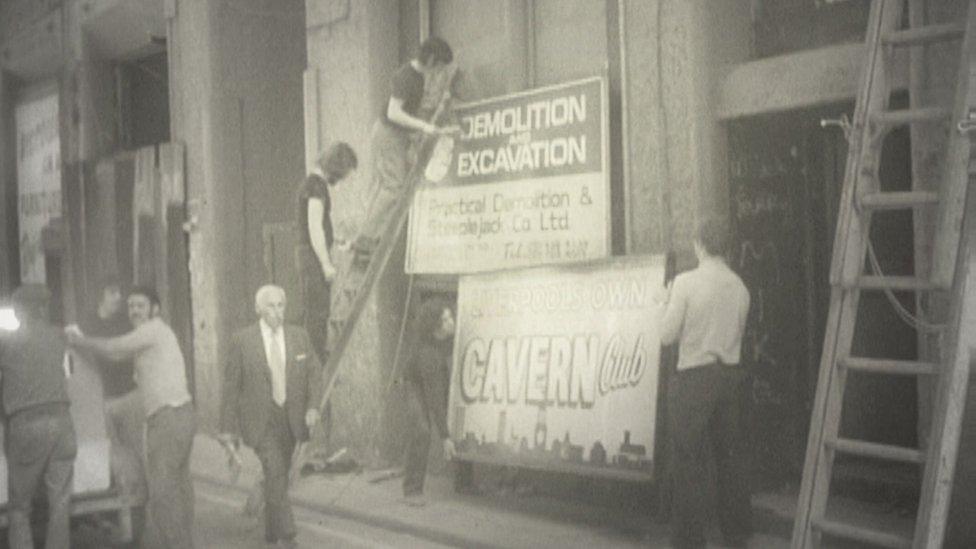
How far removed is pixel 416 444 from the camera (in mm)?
8688

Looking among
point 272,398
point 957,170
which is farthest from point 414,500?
point 957,170

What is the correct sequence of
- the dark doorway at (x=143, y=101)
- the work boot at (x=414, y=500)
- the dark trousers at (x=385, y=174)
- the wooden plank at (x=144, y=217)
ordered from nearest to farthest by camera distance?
the work boot at (x=414, y=500) < the dark trousers at (x=385, y=174) < the wooden plank at (x=144, y=217) < the dark doorway at (x=143, y=101)

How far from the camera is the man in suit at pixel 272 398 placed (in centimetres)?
749

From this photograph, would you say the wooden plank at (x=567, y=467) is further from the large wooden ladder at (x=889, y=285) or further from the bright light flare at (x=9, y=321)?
the bright light flare at (x=9, y=321)

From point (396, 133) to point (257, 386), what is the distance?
3.08m

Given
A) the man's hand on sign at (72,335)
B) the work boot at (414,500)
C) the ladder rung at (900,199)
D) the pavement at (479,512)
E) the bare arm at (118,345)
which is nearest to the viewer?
the ladder rung at (900,199)

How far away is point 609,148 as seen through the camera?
809cm

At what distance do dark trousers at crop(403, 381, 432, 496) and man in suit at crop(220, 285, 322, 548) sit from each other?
114 centimetres

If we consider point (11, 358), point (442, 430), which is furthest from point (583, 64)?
point (11, 358)

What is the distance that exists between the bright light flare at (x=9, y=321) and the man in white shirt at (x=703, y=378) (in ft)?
12.8

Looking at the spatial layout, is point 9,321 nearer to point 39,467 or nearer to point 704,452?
point 39,467

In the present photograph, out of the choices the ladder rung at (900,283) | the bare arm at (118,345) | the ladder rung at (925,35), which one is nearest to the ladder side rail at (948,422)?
the ladder rung at (900,283)

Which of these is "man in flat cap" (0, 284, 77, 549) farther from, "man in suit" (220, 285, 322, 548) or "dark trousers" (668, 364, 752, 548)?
"dark trousers" (668, 364, 752, 548)

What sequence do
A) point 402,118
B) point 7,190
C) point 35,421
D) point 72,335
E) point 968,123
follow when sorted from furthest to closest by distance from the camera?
point 7,190, point 402,118, point 72,335, point 35,421, point 968,123
